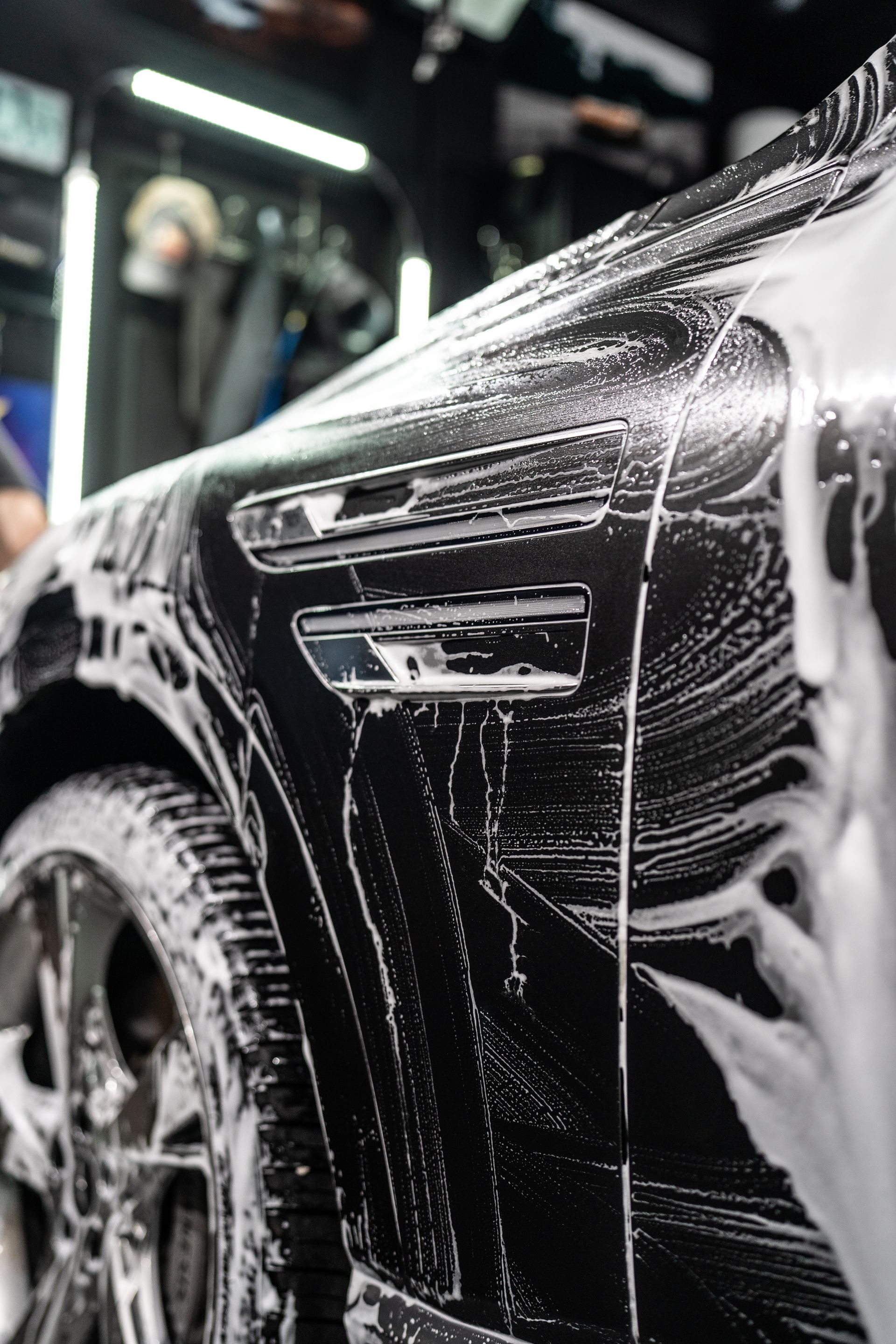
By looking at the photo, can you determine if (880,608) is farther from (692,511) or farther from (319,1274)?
(319,1274)

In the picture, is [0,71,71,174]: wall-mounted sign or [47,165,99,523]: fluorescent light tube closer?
[0,71,71,174]: wall-mounted sign

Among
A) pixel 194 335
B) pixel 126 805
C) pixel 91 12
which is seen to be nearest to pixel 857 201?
pixel 126 805

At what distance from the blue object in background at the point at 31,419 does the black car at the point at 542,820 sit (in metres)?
3.44

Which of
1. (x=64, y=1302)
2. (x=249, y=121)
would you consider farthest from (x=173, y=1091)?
(x=249, y=121)

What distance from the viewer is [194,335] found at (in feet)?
14.4

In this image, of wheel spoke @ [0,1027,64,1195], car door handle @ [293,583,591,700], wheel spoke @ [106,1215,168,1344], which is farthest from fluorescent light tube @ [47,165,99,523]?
car door handle @ [293,583,591,700]

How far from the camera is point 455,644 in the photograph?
66 centimetres

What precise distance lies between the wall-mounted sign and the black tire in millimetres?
4053

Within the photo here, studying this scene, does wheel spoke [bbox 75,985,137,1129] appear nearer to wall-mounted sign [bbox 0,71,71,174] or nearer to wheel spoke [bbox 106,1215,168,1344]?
wheel spoke [bbox 106,1215,168,1344]

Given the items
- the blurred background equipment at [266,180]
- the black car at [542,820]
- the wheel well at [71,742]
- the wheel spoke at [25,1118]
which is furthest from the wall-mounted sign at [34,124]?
the wheel spoke at [25,1118]

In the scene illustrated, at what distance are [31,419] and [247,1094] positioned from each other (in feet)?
12.7

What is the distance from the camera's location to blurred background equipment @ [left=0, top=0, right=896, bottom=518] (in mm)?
4141

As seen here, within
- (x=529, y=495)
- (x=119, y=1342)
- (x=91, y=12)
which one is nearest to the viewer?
(x=529, y=495)

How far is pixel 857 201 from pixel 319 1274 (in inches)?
30.3
